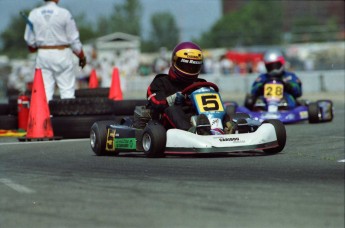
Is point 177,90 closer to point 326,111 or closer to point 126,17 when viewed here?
point 326,111

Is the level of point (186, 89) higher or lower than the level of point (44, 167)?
higher

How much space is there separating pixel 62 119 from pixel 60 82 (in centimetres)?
131

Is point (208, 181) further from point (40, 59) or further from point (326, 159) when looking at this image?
point (40, 59)

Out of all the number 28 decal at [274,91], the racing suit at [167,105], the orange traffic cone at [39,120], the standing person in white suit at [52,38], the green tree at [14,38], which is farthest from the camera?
the green tree at [14,38]

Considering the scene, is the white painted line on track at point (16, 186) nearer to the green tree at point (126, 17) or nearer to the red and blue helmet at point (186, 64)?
the red and blue helmet at point (186, 64)

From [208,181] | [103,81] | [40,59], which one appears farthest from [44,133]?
[103,81]

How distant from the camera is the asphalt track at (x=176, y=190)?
5473mm

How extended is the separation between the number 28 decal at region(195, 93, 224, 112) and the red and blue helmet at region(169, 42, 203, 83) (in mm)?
519

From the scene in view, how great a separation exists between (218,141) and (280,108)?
21.9 ft

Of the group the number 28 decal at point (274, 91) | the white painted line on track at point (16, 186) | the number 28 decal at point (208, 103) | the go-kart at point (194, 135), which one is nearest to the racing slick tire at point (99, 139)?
the go-kart at point (194, 135)

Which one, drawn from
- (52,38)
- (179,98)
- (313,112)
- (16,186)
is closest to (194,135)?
(179,98)

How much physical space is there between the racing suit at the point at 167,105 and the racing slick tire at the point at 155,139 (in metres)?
0.28

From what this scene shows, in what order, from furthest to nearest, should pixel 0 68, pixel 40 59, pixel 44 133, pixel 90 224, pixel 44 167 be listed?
pixel 0 68
pixel 40 59
pixel 44 133
pixel 44 167
pixel 90 224

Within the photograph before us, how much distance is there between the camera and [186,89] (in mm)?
9344
